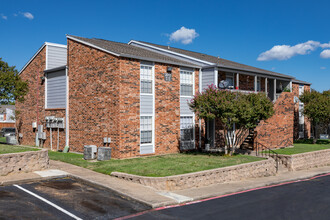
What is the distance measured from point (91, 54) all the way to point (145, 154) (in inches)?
298

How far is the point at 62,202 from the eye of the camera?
10227mm

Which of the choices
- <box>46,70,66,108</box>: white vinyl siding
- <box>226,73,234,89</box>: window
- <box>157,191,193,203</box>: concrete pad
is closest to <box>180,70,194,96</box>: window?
<box>226,73,234,89</box>: window

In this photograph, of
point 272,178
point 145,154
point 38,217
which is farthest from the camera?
point 145,154

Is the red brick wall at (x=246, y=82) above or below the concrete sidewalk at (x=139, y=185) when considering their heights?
above

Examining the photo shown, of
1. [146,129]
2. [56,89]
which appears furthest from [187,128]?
[56,89]

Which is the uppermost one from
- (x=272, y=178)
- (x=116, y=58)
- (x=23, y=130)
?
(x=116, y=58)

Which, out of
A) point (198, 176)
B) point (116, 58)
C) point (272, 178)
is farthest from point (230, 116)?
point (116, 58)

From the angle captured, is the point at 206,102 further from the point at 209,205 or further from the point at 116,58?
the point at 209,205

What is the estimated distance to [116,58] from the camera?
18359 mm

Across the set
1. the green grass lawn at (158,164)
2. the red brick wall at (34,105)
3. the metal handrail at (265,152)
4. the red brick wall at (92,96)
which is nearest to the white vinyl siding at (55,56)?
the red brick wall at (34,105)

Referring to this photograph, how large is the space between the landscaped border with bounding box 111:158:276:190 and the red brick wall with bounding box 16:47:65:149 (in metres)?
13.0

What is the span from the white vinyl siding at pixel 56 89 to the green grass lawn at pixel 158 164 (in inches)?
224

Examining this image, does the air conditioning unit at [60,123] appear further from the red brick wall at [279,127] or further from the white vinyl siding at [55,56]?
the red brick wall at [279,127]

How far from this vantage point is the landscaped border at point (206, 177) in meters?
12.7
